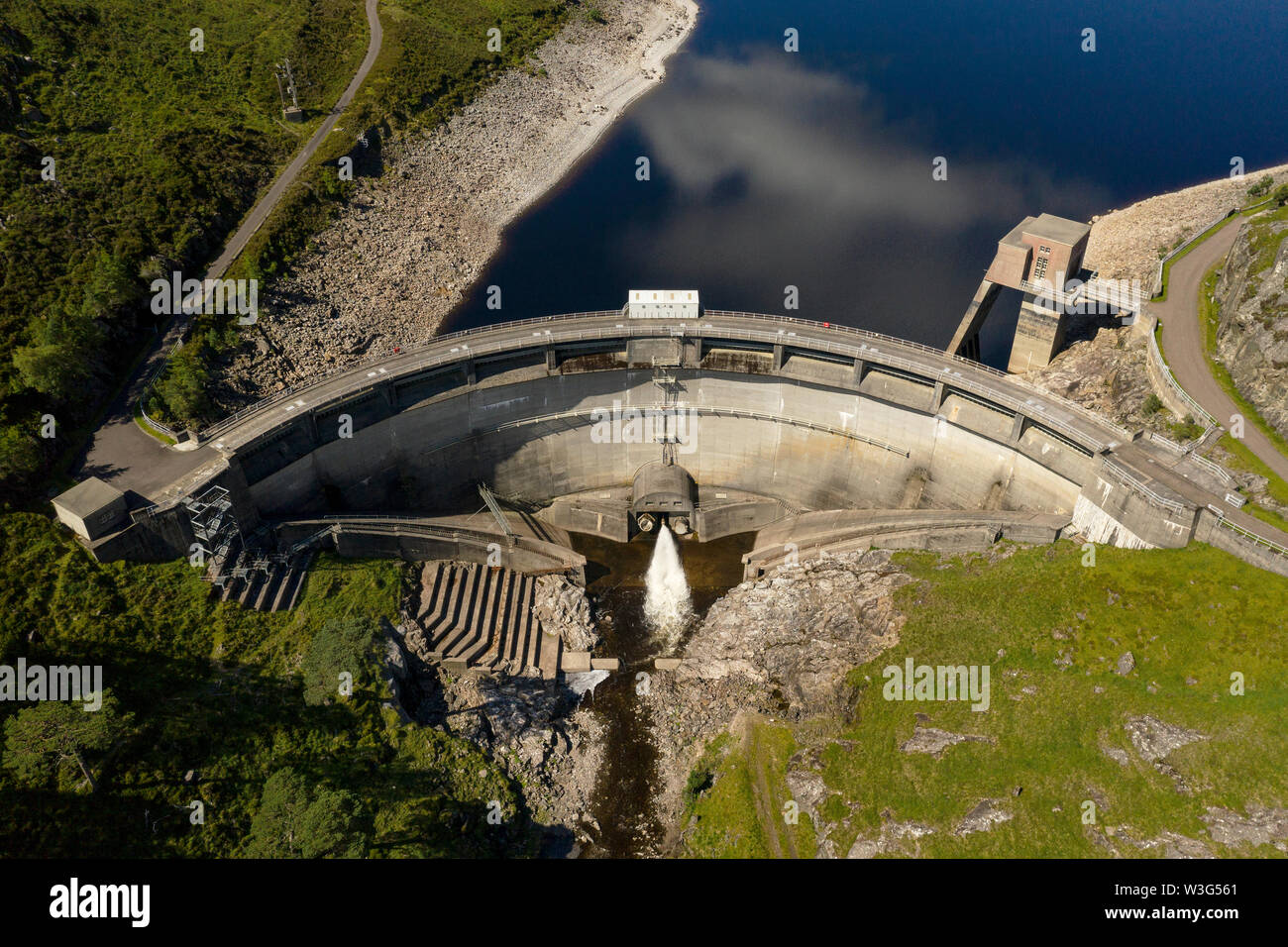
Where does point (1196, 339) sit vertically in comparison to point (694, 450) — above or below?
above

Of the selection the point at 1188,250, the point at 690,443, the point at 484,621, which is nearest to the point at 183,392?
the point at 484,621

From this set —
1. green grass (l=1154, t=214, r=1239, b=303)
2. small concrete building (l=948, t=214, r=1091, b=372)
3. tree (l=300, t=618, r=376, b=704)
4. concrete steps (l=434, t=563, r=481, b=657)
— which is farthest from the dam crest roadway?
green grass (l=1154, t=214, r=1239, b=303)

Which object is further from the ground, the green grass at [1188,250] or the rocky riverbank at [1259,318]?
the green grass at [1188,250]

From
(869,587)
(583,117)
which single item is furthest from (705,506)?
(583,117)

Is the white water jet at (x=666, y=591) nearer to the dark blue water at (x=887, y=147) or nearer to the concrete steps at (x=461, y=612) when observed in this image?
the concrete steps at (x=461, y=612)

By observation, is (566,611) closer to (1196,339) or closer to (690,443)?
(690,443)

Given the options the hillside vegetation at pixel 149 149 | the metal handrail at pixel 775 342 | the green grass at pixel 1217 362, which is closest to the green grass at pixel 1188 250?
the green grass at pixel 1217 362

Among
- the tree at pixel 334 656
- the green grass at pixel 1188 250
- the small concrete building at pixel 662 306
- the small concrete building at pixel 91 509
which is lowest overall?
the tree at pixel 334 656
